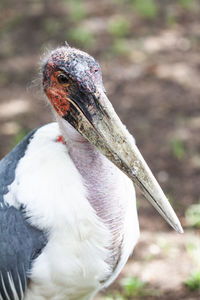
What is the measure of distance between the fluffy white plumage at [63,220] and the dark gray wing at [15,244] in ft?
0.14

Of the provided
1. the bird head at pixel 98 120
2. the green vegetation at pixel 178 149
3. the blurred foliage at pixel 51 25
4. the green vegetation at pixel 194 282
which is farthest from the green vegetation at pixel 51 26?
the bird head at pixel 98 120

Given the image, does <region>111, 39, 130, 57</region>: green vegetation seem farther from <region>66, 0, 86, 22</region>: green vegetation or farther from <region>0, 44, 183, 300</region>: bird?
<region>0, 44, 183, 300</region>: bird

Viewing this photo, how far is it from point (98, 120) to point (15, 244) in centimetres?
85

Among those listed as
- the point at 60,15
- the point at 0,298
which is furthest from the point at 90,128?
the point at 60,15

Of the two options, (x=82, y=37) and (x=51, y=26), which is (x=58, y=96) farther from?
(x=51, y=26)

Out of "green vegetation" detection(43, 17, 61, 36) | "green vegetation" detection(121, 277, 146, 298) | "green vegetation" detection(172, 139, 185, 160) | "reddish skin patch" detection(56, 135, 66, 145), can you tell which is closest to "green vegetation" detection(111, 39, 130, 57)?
"green vegetation" detection(43, 17, 61, 36)

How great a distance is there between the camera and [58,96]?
3.05 meters

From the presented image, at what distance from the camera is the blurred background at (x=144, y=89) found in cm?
431

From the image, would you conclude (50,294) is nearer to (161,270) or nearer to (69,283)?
(69,283)

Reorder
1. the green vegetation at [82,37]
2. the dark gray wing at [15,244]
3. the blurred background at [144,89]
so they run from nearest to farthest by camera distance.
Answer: the dark gray wing at [15,244] → the blurred background at [144,89] → the green vegetation at [82,37]

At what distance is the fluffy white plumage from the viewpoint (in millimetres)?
3078

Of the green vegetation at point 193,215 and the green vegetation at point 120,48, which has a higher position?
the green vegetation at point 120,48

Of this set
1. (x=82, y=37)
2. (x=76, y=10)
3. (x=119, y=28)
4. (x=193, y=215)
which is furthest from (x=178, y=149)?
(x=76, y=10)

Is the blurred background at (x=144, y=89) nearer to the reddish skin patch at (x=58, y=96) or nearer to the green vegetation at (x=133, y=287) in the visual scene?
the green vegetation at (x=133, y=287)
